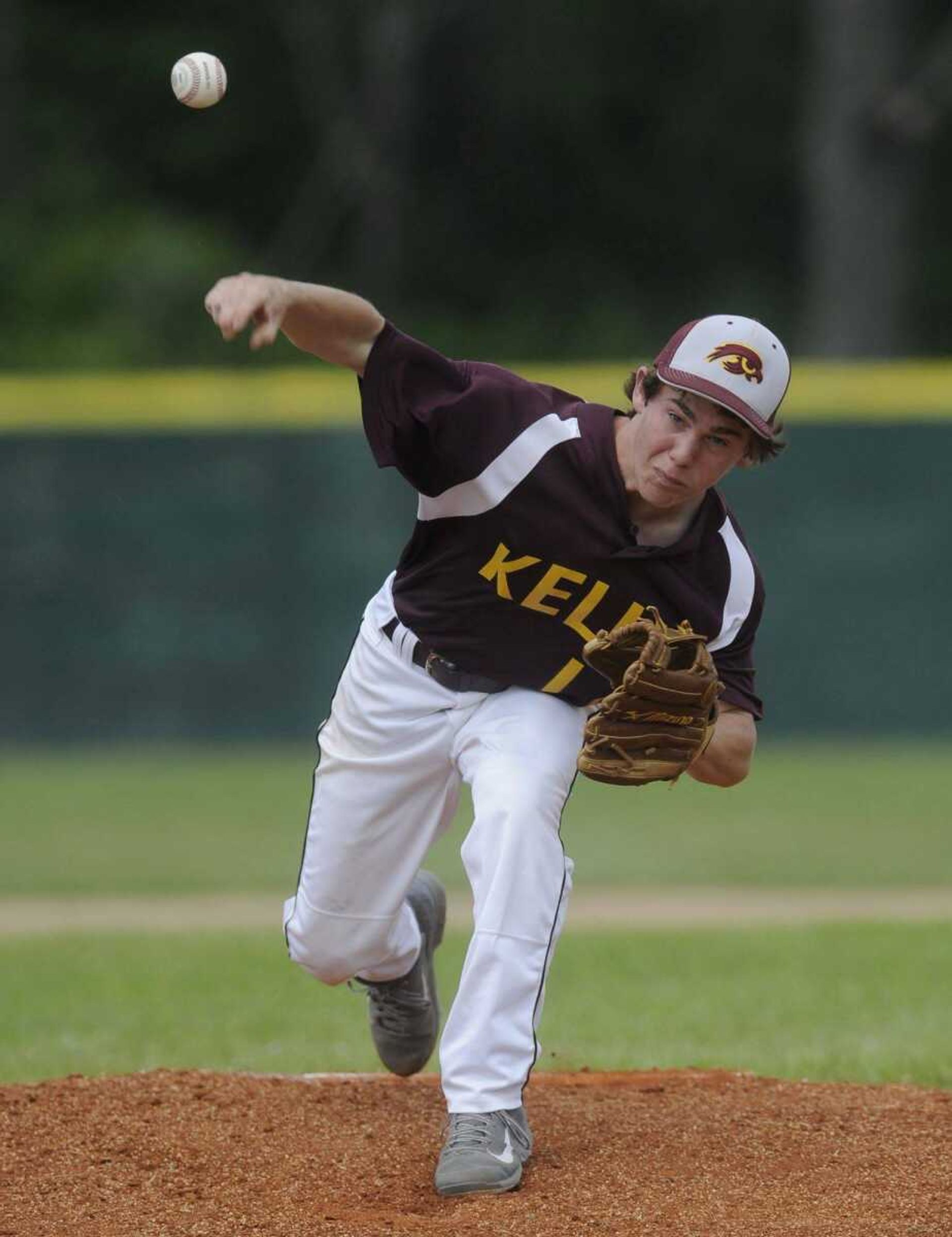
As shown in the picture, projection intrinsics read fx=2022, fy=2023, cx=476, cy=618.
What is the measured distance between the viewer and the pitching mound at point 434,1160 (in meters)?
3.53

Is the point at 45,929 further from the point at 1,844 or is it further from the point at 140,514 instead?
the point at 140,514

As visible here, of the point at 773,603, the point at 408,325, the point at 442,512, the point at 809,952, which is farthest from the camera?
the point at 408,325

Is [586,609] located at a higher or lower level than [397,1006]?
higher

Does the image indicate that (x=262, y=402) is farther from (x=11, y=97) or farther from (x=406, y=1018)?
(x=11, y=97)

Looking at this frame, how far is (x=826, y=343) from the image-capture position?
18453mm

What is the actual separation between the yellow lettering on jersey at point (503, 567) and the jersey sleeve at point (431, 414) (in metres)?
0.17

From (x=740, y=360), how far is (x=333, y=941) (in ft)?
5.11

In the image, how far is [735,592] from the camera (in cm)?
420

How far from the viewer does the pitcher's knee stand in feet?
14.6

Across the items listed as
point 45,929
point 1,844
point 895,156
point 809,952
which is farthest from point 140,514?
point 895,156

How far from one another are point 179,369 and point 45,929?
12309 mm

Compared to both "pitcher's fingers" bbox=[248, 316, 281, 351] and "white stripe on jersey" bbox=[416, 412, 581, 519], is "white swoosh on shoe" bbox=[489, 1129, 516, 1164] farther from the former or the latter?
"pitcher's fingers" bbox=[248, 316, 281, 351]

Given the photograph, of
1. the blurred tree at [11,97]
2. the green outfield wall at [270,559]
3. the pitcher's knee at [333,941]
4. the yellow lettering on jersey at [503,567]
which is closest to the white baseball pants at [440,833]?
the pitcher's knee at [333,941]

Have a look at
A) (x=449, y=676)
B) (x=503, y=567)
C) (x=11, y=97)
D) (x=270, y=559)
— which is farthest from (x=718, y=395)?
(x=11, y=97)
